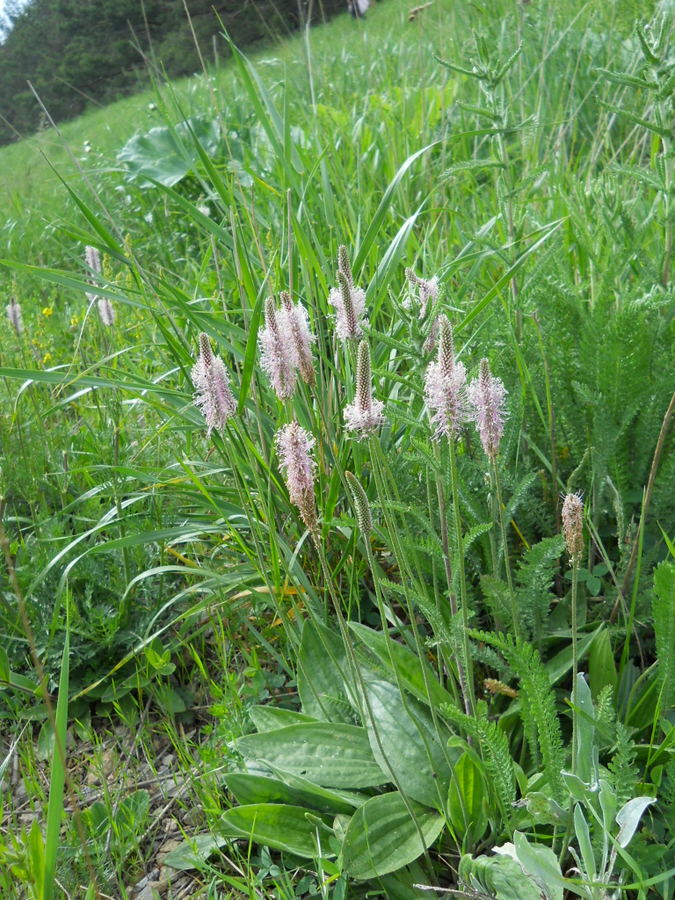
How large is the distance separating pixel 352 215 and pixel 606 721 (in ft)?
5.87

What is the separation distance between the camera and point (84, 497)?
6.13ft

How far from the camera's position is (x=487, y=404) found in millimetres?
1002

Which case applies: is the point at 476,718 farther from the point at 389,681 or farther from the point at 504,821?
the point at 389,681

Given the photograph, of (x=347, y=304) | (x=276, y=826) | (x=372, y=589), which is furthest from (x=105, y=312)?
(x=276, y=826)

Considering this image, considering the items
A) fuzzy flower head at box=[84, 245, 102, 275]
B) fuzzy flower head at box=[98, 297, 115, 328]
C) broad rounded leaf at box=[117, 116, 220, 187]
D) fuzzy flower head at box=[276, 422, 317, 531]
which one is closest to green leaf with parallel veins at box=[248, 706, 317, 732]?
fuzzy flower head at box=[276, 422, 317, 531]

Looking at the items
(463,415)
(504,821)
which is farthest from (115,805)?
(463,415)

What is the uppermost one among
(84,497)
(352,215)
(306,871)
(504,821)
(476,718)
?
(352,215)

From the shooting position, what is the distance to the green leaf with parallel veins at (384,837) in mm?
1209

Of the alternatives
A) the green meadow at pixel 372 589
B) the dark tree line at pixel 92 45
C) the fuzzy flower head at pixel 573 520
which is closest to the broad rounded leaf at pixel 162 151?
the green meadow at pixel 372 589

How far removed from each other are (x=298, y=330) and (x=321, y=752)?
0.73 m

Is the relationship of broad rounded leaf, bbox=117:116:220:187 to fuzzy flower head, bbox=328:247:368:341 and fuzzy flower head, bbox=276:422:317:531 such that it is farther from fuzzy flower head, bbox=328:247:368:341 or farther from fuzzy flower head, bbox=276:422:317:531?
fuzzy flower head, bbox=276:422:317:531

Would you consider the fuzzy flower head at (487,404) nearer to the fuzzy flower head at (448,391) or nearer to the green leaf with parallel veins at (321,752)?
the fuzzy flower head at (448,391)

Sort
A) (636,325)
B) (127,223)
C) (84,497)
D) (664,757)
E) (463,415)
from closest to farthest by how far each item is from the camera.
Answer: (463,415), (664,757), (636,325), (84,497), (127,223)

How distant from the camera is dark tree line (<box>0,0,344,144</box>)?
1146 centimetres
